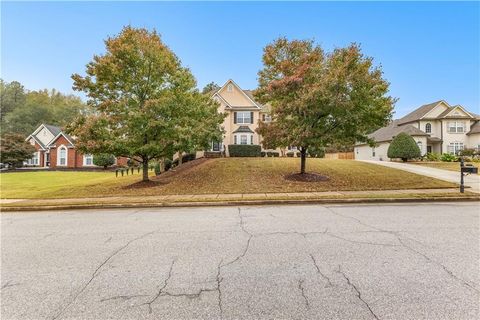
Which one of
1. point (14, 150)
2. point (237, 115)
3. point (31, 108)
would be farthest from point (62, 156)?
point (31, 108)

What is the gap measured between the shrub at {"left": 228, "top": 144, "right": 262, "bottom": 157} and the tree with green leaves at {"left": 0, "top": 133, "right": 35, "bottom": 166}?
3108 centimetres

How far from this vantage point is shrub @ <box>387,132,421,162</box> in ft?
89.7

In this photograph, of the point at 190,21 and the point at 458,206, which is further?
the point at 190,21

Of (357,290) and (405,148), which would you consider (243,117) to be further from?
(357,290)

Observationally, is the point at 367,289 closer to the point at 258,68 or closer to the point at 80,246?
the point at 80,246

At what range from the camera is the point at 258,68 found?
57.1ft

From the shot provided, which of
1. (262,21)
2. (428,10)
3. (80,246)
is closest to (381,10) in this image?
(428,10)

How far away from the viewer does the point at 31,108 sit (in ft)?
193

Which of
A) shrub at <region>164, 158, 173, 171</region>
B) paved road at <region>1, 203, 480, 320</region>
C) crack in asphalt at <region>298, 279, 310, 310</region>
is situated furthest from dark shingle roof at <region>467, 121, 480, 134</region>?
crack in asphalt at <region>298, 279, 310, 310</region>

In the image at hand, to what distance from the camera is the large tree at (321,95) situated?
1359 cm

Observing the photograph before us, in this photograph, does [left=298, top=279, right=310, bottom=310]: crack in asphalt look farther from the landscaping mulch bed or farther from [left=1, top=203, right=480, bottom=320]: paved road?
the landscaping mulch bed

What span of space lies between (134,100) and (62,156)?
3160 centimetres

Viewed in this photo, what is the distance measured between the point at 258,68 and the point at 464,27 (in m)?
12.9

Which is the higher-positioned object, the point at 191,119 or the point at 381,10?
the point at 381,10
